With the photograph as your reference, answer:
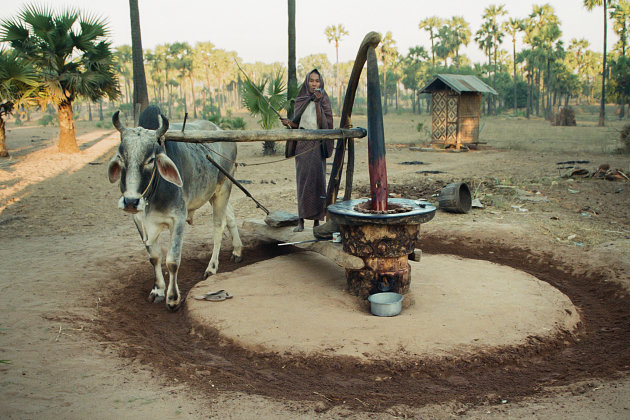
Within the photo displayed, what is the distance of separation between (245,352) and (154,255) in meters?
1.83

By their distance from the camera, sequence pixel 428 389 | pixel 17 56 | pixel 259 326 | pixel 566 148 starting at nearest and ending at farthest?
1. pixel 428 389
2. pixel 259 326
3. pixel 17 56
4. pixel 566 148

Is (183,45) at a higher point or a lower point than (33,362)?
higher

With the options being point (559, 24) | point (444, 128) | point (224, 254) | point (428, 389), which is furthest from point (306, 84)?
point (559, 24)

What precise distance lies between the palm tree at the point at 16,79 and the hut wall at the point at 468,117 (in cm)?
1519

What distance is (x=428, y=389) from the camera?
12.1 ft

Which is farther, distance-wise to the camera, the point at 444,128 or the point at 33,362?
the point at 444,128

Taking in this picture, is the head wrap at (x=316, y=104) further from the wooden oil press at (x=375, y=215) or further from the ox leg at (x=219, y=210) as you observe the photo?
the ox leg at (x=219, y=210)

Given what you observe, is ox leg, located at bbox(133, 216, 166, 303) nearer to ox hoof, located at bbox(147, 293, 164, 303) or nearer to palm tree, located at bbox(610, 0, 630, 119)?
ox hoof, located at bbox(147, 293, 164, 303)

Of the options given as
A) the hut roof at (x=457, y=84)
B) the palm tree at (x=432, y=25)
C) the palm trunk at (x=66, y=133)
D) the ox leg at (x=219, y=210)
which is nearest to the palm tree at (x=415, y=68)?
the palm tree at (x=432, y=25)

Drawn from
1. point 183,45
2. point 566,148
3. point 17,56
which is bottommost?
point 566,148

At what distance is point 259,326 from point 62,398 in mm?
1766

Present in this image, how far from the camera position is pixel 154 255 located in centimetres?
553

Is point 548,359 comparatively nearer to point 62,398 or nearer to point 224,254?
point 62,398

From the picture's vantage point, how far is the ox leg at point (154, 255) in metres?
5.36
